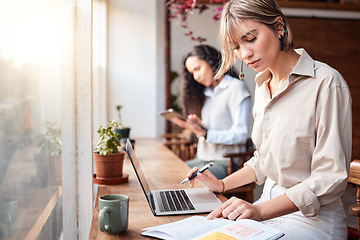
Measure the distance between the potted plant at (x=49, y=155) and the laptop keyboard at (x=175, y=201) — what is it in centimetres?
41

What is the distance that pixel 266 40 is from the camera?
1345 millimetres

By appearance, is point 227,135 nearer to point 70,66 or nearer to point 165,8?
point 70,66

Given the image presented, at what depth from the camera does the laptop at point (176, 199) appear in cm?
132

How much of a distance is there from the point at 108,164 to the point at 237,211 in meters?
0.78

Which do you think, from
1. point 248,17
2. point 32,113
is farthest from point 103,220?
point 248,17

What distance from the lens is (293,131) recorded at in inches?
52.2

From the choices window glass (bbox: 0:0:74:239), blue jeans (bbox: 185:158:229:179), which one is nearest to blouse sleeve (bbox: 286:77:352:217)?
window glass (bbox: 0:0:74:239)

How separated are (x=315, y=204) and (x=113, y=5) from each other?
373 centimetres

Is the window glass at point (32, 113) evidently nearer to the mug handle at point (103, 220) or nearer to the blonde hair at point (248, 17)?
the mug handle at point (103, 220)

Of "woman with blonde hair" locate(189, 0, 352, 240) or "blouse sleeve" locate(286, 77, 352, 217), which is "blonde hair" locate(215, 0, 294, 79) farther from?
"blouse sleeve" locate(286, 77, 352, 217)

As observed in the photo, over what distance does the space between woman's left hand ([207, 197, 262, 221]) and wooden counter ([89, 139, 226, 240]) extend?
144 millimetres

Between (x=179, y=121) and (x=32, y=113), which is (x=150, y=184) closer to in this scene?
(x=32, y=113)

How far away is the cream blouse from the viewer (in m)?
1.22

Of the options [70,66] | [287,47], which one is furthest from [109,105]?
[287,47]
